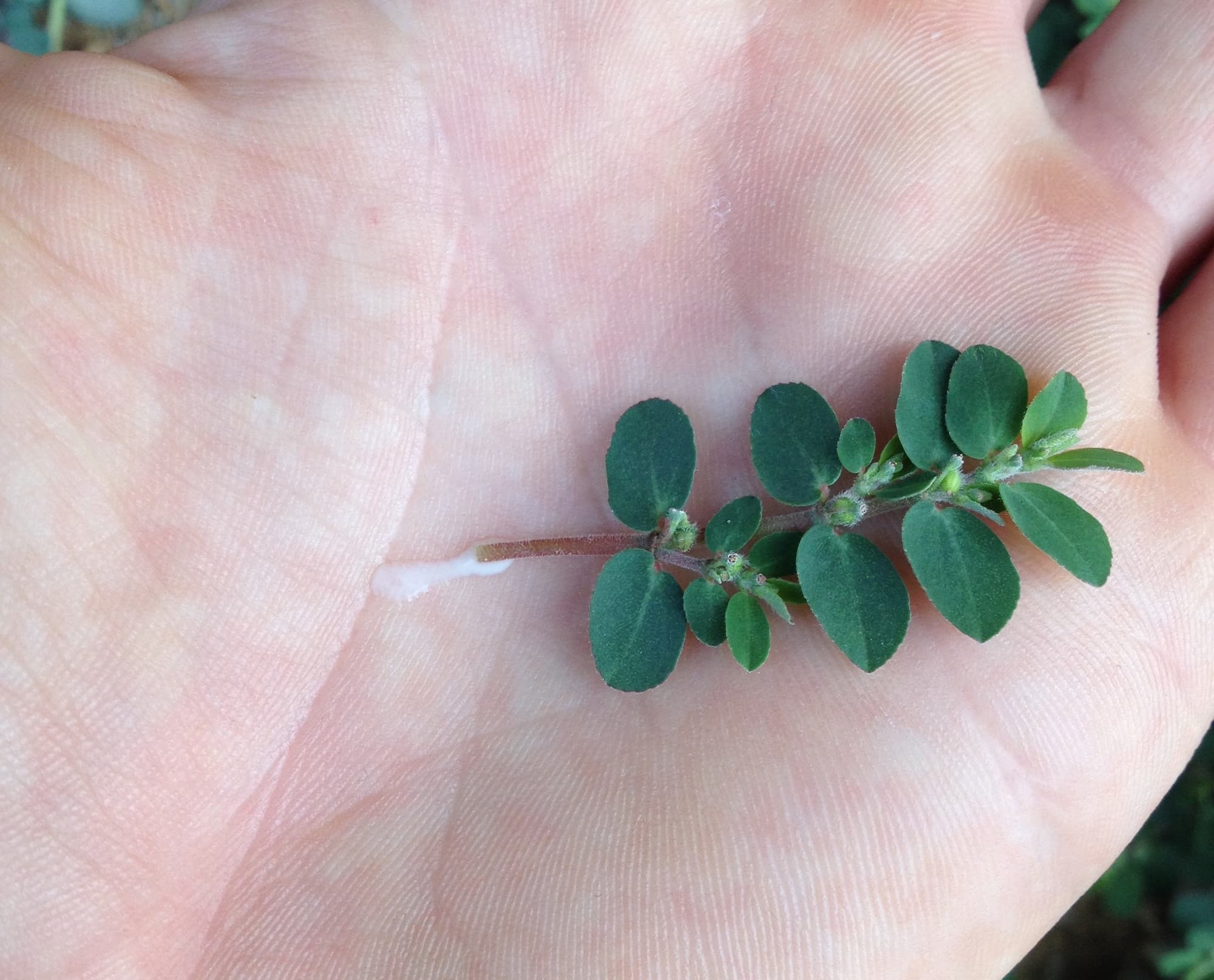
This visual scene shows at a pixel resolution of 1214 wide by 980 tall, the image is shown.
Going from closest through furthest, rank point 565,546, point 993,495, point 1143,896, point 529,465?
point 993,495 → point 565,546 → point 529,465 → point 1143,896

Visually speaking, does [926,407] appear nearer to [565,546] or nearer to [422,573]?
[565,546]

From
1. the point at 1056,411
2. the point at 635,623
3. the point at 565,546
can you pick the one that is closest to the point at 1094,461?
the point at 1056,411

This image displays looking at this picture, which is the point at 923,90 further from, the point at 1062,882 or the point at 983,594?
the point at 1062,882

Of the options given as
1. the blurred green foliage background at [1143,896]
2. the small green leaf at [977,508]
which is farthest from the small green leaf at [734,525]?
the blurred green foliage background at [1143,896]

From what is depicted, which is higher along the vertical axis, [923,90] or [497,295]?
[923,90]

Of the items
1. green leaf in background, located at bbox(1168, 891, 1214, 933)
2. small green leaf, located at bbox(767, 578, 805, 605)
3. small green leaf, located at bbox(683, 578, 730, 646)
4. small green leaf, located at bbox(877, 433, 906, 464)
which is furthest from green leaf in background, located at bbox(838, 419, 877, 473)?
green leaf in background, located at bbox(1168, 891, 1214, 933)

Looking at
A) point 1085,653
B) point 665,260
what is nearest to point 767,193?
point 665,260
